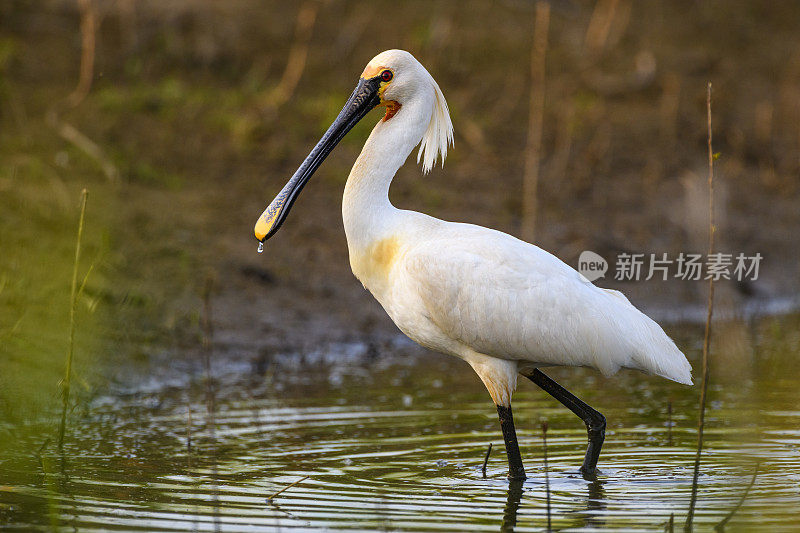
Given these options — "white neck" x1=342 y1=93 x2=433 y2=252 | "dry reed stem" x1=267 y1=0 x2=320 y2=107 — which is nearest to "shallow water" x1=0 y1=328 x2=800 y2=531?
"white neck" x1=342 y1=93 x2=433 y2=252

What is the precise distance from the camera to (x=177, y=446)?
7621mm

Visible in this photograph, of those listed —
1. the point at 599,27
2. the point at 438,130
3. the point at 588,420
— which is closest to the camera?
the point at 588,420

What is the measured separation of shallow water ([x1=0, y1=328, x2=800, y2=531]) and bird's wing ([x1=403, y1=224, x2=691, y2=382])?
670 millimetres

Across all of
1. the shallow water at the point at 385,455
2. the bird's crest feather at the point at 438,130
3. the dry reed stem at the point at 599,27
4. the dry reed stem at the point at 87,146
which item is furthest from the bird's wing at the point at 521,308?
the dry reed stem at the point at 599,27

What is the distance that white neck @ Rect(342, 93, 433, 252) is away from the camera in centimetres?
689

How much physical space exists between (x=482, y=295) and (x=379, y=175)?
0.91 m

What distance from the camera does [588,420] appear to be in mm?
7234

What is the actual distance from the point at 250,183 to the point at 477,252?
6842 mm

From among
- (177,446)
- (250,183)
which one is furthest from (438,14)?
(177,446)

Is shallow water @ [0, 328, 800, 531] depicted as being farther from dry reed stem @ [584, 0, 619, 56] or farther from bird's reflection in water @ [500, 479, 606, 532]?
dry reed stem @ [584, 0, 619, 56]

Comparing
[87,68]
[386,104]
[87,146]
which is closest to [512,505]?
[386,104]

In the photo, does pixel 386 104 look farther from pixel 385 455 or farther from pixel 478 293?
pixel 385 455

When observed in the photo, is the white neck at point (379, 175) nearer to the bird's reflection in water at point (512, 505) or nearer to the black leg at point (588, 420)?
the black leg at point (588, 420)

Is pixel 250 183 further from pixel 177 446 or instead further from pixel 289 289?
pixel 177 446
